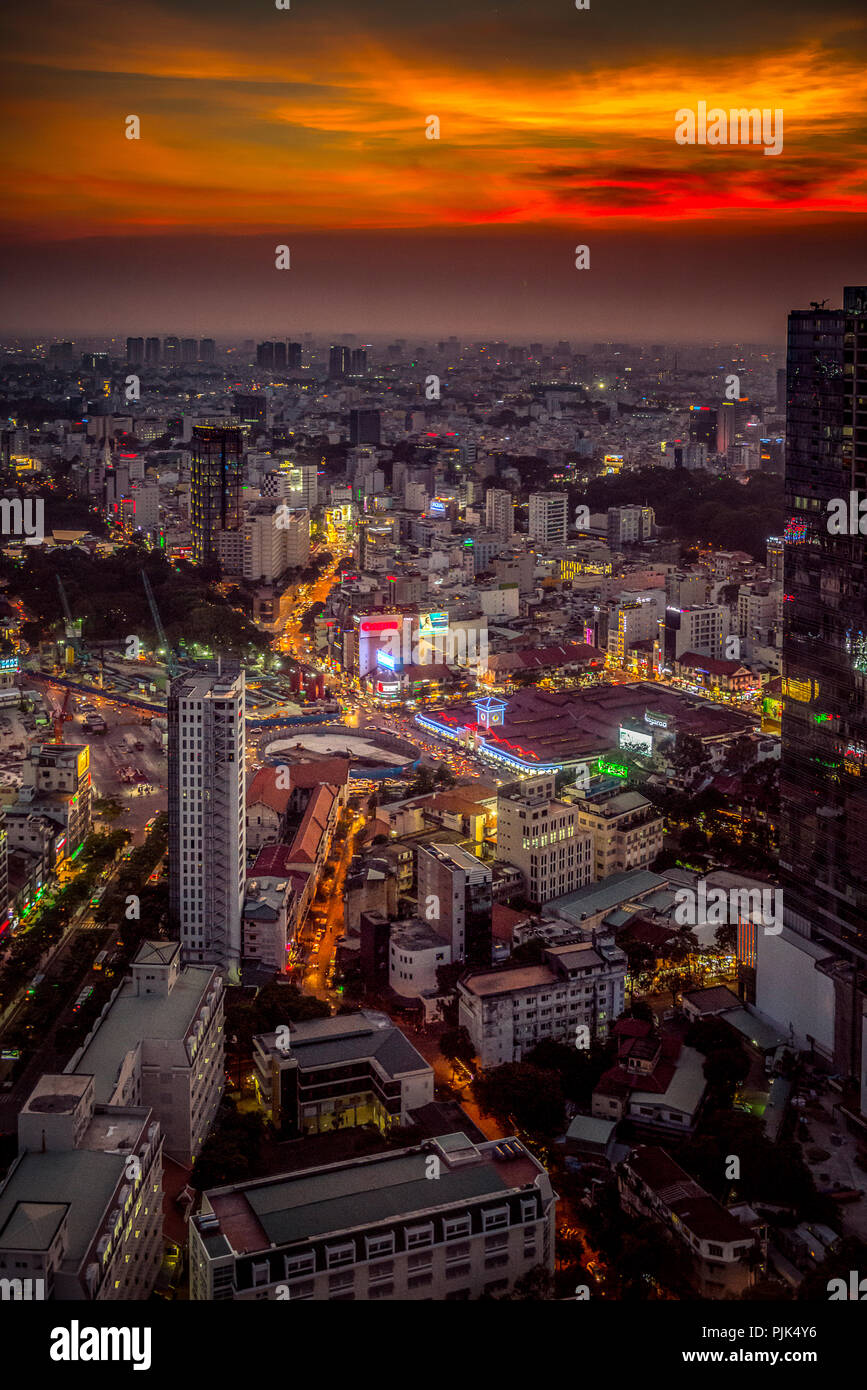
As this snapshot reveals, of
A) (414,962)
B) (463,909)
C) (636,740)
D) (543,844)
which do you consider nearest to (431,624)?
(636,740)

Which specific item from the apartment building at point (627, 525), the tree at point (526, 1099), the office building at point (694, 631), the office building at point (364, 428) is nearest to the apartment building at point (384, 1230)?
the tree at point (526, 1099)

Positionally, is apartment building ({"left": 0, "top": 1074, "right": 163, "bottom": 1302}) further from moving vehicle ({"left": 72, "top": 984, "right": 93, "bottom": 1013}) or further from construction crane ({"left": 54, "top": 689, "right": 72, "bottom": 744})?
construction crane ({"left": 54, "top": 689, "right": 72, "bottom": 744})

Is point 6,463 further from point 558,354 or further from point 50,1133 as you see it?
point 50,1133

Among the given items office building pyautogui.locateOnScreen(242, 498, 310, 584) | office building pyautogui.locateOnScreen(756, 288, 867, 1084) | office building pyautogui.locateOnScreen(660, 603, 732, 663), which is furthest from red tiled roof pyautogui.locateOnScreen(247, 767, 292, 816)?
office building pyautogui.locateOnScreen(242, 498, 310, 584)

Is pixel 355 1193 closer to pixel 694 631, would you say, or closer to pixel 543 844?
pixel 543 844
